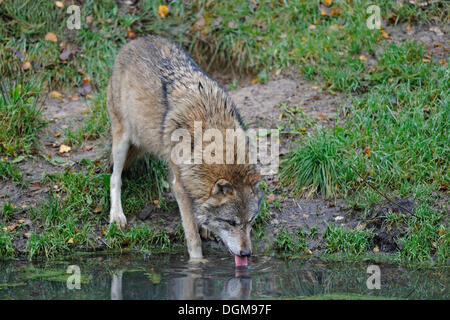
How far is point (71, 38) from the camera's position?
9.20 m

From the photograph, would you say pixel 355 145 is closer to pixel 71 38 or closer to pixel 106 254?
pixel 106 254

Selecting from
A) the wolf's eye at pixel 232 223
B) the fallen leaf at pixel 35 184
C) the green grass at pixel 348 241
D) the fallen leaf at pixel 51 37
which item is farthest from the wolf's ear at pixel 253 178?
the fallen leaf at pixel 51 37

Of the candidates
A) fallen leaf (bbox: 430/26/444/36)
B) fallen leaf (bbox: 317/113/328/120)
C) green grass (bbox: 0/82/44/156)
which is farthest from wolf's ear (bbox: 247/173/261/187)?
fallen leaf (bbox: 430/26/444/36)

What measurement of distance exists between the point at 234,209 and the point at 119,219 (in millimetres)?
1758

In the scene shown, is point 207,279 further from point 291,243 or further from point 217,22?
point 217,22

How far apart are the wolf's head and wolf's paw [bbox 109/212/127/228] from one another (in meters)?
1.35

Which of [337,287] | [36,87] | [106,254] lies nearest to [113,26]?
[36,87]

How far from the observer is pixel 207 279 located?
5039mm

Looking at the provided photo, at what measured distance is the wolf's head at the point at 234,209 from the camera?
5.38 meters

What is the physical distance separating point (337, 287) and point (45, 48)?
6304 mm

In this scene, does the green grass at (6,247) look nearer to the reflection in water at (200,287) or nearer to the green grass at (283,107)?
the green grass at (283,107)

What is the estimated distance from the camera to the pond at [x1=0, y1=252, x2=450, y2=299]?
4.57m

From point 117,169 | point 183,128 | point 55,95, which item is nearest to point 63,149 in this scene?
point 117,169

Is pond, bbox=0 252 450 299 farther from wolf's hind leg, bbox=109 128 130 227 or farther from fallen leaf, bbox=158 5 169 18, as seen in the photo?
fallen leaf, bbox=158 5 169 18
